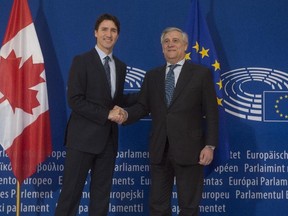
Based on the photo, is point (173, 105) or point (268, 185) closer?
point (173, 105)

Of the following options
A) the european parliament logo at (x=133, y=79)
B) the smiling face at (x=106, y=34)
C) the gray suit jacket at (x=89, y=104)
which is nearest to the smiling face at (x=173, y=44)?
the smiling face at (x=106, y=34)

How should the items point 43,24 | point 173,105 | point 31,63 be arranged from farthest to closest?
1. point 43,24
2. point 31,63
3. point 173,105

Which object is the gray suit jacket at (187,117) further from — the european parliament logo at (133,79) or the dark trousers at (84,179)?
the european parliament logo at (133,79)

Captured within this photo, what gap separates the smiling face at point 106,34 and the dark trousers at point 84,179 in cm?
71

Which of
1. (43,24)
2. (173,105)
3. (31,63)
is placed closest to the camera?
(173,105)

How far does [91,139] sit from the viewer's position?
3156 millimetres

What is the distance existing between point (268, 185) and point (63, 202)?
194 cm

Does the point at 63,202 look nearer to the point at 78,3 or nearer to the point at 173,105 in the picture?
the point at 173,105

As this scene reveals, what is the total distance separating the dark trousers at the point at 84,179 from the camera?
3.18 metres

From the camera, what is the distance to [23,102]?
12.2 feet

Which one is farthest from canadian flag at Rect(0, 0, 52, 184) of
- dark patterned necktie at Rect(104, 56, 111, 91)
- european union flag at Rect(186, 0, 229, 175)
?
european union flag at Rect(186, 0, 229, 175)

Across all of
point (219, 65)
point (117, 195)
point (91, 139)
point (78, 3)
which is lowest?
point (117, 195)

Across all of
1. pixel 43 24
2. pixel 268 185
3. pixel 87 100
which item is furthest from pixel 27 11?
pixel 268 185

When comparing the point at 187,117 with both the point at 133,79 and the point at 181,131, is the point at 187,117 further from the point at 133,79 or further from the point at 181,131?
the point at 133,79
